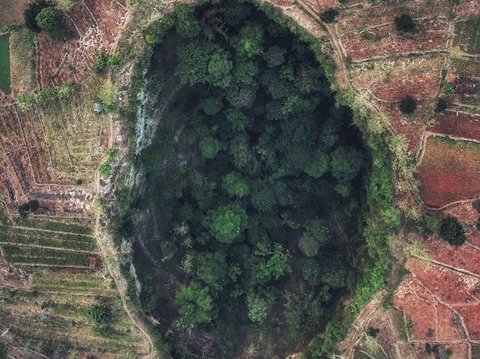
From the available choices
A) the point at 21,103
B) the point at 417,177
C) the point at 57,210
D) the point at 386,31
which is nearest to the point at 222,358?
the point at 57,210

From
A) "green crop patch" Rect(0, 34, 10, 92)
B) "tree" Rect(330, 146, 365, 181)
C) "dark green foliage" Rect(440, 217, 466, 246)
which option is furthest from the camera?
"tree" Rect(330, 146, 365, 181)

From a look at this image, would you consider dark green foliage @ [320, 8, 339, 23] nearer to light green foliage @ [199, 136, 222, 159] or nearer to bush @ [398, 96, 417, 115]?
bush @ [398, 96, 417, 115]

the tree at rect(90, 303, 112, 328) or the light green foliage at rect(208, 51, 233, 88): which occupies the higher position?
the light green foliage at rect(208, 51, 233, 88)

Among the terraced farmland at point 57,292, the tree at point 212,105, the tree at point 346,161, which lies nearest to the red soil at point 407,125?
the tree at point 346,161

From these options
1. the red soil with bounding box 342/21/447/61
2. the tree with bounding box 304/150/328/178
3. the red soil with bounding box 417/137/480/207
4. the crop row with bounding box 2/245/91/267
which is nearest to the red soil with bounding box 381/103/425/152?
the red soil with bounding box 417/137/480/207

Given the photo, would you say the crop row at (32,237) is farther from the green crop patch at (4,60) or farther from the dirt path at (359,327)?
the dirt path at (359,327)

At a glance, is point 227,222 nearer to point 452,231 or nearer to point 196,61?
point 196,61
